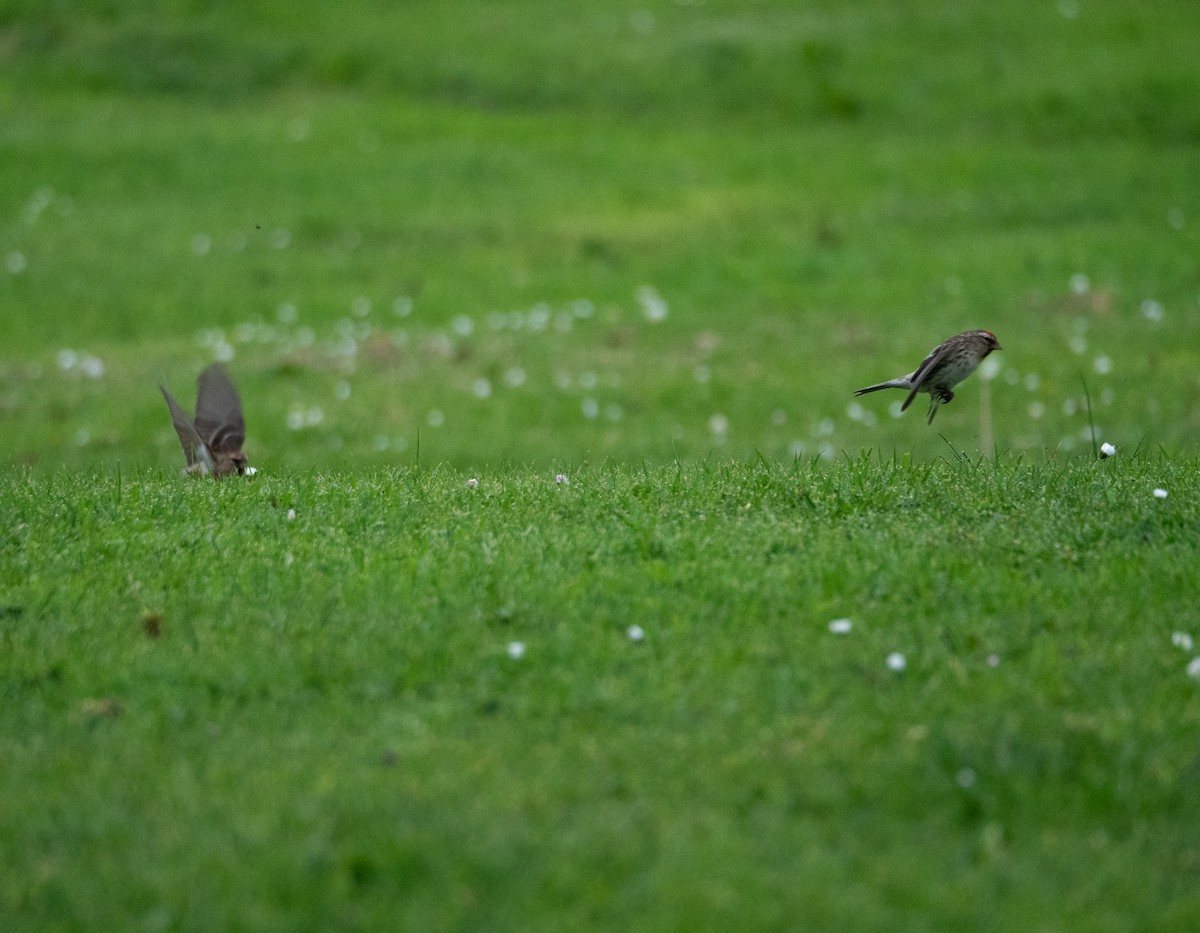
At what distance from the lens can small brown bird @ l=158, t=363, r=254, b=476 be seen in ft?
23.1

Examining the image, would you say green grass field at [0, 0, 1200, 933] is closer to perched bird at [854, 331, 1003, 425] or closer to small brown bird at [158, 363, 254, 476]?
small brown bird at [158, 363, 254, 476]

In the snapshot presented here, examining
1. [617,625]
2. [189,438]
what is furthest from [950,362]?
[189,438]

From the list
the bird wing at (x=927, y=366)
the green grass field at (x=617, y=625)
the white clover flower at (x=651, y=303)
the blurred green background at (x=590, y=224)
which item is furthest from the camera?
the white clover flower at (x=651, y=303)

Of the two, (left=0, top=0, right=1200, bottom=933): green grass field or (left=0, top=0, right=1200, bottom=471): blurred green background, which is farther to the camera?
(left=0, top=0, right=1200, bottom=471): blurred green background

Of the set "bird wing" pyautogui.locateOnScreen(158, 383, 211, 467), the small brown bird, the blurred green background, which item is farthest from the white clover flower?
"bird wing" pyautogui.locateOnScreen(158, 383, 211, 467)

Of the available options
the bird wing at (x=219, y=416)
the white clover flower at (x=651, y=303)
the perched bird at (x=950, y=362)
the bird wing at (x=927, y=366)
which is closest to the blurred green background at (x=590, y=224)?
the white clover flower at (x=651, y=303)

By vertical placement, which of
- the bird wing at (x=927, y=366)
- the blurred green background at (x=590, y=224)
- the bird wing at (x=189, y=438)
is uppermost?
the bird wing at (x=927, y=366)

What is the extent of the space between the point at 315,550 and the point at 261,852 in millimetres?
1969

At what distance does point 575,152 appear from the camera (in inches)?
802

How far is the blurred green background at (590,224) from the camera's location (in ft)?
39.2

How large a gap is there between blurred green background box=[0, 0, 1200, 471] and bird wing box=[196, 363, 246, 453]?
103 centimetres

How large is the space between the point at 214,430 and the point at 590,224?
11.2 metres

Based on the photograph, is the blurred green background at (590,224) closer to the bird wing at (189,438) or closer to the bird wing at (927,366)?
the bird wing at (189,438)

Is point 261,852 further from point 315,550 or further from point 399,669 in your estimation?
point 315,550
